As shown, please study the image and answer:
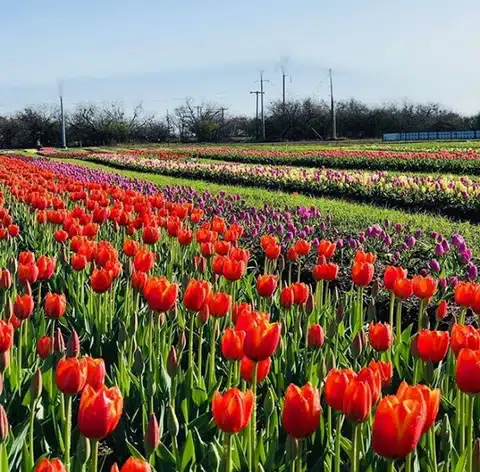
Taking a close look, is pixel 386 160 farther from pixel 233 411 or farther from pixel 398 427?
pixel 398 427

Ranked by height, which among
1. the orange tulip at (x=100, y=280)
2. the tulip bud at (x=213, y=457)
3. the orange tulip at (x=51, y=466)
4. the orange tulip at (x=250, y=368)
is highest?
the orange tulip at (x=100, y=280)

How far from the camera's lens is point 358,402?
158cm

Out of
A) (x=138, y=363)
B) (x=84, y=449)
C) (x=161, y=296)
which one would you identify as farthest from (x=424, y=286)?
(x=84, y=449)

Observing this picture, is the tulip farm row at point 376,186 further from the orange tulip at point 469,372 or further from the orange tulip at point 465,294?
the orange tulip at point 469,372

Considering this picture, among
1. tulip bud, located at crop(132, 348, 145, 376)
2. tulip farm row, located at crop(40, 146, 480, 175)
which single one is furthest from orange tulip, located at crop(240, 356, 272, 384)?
tulip farm row, located at crop(40, 146, 480, 175)

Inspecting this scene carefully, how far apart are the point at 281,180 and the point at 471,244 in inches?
373

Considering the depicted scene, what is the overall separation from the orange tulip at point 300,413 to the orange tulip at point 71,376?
573 mm

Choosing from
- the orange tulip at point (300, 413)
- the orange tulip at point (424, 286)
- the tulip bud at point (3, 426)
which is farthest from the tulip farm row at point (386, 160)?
the tulip bud at point (3, 426)

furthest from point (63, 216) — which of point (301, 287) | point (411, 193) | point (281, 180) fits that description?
point (281, 180)

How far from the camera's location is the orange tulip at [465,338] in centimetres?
204

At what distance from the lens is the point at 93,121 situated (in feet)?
268

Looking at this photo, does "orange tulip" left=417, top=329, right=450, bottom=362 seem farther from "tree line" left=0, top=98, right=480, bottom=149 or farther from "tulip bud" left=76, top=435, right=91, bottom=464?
"tree line" left=0, top=98, right=480, bottom=149

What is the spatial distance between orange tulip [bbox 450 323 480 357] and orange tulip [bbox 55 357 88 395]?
1.08 m

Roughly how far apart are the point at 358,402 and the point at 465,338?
642 millimetres
